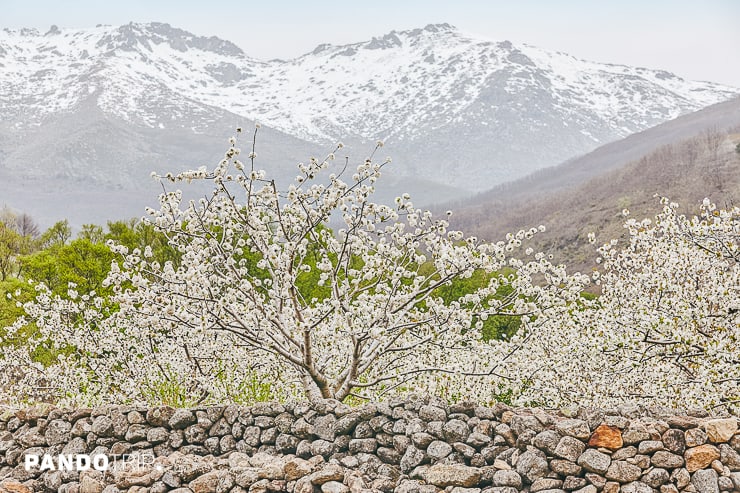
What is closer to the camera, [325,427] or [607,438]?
[607,438]

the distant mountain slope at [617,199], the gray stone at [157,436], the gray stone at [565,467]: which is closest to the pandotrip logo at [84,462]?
the gray stone at [157,436]

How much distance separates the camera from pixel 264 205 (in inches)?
341

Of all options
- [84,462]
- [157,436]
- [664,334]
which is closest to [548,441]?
[664,334]

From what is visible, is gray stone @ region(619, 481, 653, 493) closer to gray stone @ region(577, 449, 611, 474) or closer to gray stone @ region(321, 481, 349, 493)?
gray stone @ region(577, 449, 611, 474)

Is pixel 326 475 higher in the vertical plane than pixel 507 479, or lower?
lower

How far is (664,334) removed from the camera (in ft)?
30.1

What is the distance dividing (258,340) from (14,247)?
44268mm

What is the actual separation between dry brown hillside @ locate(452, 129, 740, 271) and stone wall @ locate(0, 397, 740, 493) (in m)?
64.0

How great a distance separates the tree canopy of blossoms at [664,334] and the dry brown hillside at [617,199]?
5782 cm

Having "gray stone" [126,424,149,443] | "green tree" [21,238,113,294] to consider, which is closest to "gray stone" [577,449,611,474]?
"gray stone" [126,424,149,443]

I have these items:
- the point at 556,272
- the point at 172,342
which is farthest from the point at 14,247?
the point at 556,272

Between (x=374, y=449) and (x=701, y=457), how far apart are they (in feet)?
10.6

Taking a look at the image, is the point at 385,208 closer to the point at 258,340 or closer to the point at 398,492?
the point at 258,340

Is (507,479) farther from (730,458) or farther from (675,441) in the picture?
(730,458)
